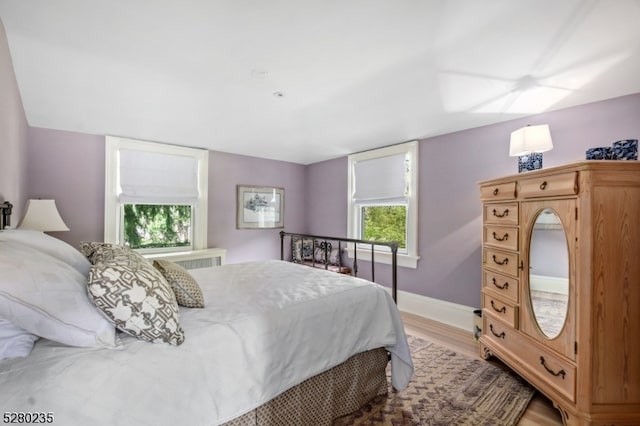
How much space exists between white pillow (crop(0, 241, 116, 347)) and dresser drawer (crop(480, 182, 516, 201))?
2542 mm

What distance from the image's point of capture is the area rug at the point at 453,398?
175 cm

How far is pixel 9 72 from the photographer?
1876 millimetres

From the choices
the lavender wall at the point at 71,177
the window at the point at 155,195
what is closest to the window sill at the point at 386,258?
the window at the point at 155,195

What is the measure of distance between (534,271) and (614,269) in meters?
0.42

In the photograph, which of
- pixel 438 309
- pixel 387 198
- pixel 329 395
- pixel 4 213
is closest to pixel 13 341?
pixel 4 213

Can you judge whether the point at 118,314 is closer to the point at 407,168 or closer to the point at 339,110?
the point at 339,110

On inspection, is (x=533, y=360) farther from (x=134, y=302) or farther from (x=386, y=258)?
(x=134, y=302)

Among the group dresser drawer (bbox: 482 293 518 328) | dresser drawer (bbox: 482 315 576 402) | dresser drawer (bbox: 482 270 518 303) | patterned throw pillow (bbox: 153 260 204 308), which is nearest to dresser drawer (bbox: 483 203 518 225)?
dresser drawer (bbox: 482 270 518 303)

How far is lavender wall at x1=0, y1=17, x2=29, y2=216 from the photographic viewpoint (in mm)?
1689

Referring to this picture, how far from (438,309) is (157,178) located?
3.82 meters

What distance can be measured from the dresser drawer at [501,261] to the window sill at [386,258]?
3.75 ft

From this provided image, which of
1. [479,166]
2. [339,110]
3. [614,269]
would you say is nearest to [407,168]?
[479,166]

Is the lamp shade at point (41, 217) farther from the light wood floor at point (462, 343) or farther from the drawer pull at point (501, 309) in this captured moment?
the drawer pull at point (501, 309)

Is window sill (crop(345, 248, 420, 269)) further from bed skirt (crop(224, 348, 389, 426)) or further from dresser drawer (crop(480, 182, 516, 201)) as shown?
bed skirt (crop(224, 348, 389, 426))
